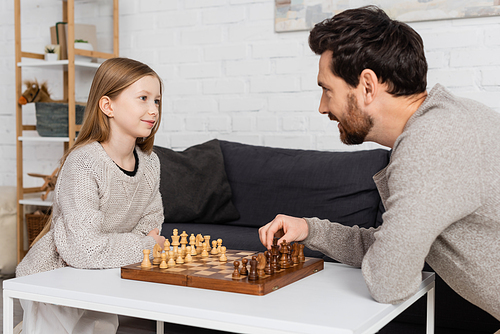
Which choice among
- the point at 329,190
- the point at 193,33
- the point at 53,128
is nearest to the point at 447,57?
the point at 329,190

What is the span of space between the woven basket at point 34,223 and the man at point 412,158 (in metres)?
2.35

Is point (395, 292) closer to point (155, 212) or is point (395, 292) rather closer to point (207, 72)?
point (155, 212)

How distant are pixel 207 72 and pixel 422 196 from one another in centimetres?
242

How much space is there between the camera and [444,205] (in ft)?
3.30

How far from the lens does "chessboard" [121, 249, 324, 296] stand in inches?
43.0

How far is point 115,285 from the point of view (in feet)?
3.85

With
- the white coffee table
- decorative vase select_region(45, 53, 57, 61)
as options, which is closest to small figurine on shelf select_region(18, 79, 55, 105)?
decorative vase select_region(45, 53, 57, 61)

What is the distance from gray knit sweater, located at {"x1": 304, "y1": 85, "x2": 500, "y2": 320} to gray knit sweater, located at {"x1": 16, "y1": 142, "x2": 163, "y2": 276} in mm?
694

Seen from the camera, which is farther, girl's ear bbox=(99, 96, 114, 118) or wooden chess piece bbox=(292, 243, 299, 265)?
girl's ear bbox=(99, 96, 114, 118)

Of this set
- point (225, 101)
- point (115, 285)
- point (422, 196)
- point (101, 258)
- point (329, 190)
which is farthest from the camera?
point (225, 101)

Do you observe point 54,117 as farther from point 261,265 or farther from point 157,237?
point 261,265

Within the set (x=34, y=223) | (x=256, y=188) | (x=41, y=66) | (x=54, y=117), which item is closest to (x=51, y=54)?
(x=41, y=66)

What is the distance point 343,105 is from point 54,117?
7.96 feet

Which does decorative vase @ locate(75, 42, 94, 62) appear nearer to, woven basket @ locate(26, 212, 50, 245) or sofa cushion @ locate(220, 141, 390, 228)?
woven basket @ locate(26, 212, 50, 245)
